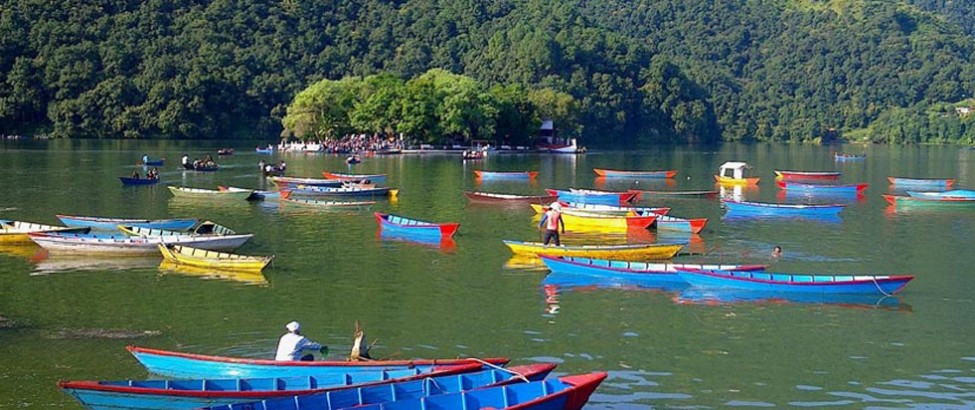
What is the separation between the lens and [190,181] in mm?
76375

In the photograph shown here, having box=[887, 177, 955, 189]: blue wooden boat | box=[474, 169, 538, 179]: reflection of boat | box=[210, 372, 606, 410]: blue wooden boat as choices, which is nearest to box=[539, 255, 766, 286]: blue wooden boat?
box=[210, 372, 606, 410]: blue wooden boat

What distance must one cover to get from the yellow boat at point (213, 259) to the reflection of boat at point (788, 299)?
13693 millimetres

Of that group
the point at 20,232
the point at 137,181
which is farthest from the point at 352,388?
the point at 137,181

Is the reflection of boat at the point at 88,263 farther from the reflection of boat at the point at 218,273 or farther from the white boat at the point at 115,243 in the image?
the reflection of boat at the point at 218,273

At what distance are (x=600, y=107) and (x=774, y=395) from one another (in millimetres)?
170361

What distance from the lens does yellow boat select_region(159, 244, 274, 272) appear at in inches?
1374

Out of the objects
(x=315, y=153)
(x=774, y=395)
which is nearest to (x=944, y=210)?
(x=774, y=395)

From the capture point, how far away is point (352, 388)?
18.2 metres

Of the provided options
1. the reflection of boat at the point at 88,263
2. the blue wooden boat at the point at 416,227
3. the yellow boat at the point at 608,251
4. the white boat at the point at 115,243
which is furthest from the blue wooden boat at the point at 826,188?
the reflection of boat at the point at 88,263

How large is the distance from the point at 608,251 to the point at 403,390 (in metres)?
20.1

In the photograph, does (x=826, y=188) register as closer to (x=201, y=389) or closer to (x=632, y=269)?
(x=632, y=269)

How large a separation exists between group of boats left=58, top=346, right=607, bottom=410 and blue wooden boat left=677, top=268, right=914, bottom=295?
13.8 meters

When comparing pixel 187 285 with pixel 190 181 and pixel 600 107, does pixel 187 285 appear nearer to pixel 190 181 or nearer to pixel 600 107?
pixel 190 181

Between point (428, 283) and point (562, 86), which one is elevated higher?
point (562, 86)
